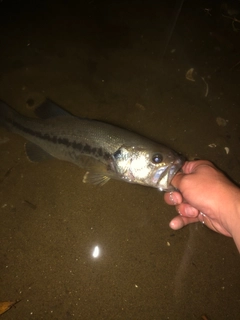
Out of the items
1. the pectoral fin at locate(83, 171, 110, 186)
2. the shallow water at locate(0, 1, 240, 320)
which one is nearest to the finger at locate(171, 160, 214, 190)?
the shallow water at locate(0, 1, 240, 320)

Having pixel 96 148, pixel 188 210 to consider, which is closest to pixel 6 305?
pixel 96 148

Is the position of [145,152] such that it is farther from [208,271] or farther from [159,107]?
[208,271]

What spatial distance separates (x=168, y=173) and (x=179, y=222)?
0.64 m

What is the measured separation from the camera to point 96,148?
123 inches

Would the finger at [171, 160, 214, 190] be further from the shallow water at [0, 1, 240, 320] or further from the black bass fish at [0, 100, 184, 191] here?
the shallow water at [0, 1, 240, 320]

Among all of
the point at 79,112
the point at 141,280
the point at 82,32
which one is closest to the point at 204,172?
the point at 141,280

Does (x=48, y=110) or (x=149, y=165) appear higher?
(x=149, y=165)

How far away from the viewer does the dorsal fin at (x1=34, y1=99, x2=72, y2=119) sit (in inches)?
135

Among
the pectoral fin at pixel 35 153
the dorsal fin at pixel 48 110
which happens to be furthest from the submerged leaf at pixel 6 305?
the dorsal fin at pixel 48 110

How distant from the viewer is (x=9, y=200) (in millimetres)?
3279

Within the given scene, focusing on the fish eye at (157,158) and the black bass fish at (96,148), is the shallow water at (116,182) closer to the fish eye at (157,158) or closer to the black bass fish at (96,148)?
the black bass fish at (96,148)

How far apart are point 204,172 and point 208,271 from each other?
1.48 m

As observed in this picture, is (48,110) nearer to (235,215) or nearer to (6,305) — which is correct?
(6,305)

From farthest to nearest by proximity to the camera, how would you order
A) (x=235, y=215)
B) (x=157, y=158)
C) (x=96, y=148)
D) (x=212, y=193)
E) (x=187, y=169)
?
1. (x=96, y=148)
2. (x=157, y=158)
3. (x=187, y=169)
4. (x=212, y=193)
5. (x=235, y=215)
